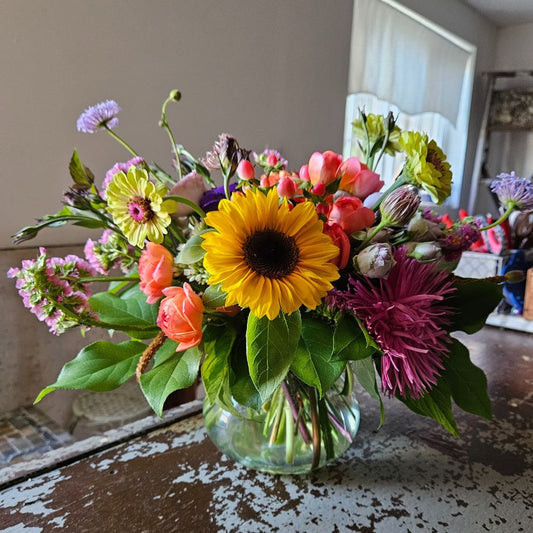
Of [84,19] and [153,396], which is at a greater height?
[84,19]

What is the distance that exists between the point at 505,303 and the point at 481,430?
0.70m

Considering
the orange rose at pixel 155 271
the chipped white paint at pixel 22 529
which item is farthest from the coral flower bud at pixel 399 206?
the chipped white paint at pixel 22 529

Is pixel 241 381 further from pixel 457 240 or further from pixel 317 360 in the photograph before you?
pixel 457 240

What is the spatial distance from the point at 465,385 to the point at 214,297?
291mm

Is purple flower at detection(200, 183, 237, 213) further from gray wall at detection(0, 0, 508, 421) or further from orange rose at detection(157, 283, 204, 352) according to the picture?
gray wall at detection(0, 0, 508, 421)

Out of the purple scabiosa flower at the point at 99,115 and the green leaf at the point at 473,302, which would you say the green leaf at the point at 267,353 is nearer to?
the green leaf at the point at 473,302

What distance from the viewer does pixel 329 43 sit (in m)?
2.57

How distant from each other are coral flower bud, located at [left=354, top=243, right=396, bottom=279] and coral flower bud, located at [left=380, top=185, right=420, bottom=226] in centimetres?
4

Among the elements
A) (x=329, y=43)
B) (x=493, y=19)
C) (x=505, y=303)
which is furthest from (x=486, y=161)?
(x=505, y=303)

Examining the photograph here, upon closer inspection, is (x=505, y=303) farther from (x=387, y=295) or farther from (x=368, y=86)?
(x=368, y=86)

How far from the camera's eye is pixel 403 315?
432 mm

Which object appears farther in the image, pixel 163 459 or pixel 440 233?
pixel 163 459

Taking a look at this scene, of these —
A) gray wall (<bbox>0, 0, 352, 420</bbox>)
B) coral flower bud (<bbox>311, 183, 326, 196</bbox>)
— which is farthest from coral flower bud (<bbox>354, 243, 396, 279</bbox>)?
gray wall (<bbox>0, 0, 352, 420</bbox>)

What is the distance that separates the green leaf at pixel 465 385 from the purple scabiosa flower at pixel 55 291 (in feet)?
1.26
